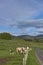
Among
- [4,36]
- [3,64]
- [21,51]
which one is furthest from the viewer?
[4,36]

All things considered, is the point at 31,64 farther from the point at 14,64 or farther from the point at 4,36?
the point at 4,36

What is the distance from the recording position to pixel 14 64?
85.6 ft

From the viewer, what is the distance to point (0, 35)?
155875 millimetres

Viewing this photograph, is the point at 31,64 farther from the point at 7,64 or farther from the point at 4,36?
the point at 4,36

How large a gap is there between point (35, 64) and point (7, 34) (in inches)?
5020

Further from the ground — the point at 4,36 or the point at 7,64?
the point at 4,36

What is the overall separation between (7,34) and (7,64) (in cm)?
12777

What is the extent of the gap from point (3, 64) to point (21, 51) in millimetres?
17980

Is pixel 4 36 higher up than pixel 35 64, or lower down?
higher up

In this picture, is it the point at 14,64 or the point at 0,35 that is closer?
the point at 14,64

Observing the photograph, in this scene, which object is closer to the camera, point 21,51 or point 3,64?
point 3,64

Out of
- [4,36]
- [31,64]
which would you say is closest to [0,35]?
[4,36]

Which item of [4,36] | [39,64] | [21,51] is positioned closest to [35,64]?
[39,64]

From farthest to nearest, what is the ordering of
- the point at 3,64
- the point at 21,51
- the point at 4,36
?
the point at 4,36 → the point at 21,51 → the point at 3,64
